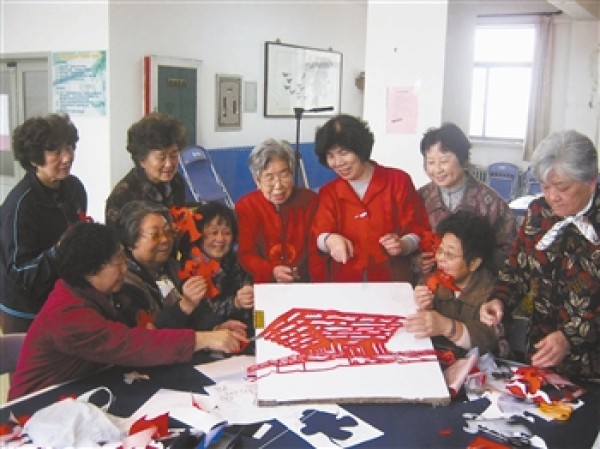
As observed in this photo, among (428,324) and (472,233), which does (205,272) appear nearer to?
(428,324)

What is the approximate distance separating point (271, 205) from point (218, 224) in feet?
0.71

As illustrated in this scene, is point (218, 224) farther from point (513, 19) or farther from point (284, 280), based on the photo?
point (513, 19)

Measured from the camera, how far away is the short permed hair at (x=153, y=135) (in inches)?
A: 89.7

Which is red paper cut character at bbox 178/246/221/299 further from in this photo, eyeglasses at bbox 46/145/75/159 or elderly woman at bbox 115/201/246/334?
eyeglasses at bbox 46/145/75/159

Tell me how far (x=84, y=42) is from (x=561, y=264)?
12.8ft

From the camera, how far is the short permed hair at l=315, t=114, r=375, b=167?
216 cm

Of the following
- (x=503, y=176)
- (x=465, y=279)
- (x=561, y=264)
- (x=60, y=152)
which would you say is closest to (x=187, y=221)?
(x=60, y=152)

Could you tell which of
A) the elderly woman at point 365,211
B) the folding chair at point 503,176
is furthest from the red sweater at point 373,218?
the folding chair at point 503,176

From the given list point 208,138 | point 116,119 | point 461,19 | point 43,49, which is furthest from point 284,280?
point 208,138

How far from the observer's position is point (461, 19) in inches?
151

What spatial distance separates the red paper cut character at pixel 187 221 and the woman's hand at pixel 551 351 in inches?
44.6

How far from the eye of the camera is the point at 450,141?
219 centimetres

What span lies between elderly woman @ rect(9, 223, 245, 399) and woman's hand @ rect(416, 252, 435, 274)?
793 mm

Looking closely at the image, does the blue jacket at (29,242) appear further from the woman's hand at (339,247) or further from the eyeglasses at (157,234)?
the woman's hand at (339,247)
